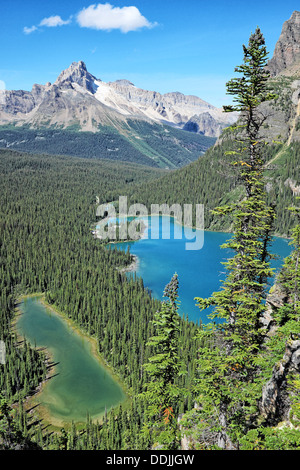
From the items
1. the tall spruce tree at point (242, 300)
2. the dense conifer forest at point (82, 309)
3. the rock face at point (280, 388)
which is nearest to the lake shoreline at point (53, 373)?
the dense conifer forest at point (82, 309)

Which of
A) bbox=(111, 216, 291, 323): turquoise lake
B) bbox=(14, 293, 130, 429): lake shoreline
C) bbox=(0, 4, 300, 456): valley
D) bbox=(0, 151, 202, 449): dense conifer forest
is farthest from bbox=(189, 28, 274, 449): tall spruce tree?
bbox=(111, 216, 291, 323): turquoise lake

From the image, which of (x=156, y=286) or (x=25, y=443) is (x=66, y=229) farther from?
(x=25, y=443)

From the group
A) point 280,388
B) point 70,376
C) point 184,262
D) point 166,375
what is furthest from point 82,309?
point 280,388

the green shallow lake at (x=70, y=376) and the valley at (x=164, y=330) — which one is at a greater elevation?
the valley at (x=164, y=330)

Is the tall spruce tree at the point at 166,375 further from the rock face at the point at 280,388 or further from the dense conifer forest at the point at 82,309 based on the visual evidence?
the dense conifer forest at the point at 82,309

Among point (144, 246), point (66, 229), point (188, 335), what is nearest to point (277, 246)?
point (144, 246)

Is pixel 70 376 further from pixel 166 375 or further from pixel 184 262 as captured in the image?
pixel 184 262
